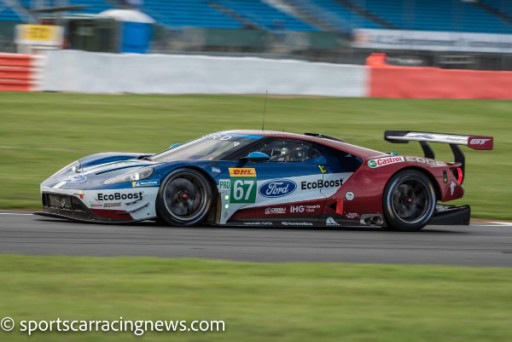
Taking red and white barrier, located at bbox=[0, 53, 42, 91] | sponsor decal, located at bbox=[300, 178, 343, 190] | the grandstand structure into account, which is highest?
the grandstand structure

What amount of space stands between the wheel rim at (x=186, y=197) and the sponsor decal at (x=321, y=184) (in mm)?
1137

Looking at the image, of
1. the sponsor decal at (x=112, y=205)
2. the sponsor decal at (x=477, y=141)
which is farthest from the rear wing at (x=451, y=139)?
the sponsor decal at (x=112, y=205)

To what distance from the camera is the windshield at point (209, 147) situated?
9.29m

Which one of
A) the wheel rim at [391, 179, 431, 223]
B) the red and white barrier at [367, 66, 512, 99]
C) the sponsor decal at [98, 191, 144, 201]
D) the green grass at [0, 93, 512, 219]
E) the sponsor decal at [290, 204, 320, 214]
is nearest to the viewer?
the sponsor decal at [98, 191, 144, 201]

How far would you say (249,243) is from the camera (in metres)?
8.16

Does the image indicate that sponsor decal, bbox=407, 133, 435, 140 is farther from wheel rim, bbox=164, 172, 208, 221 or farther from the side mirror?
wheel rim, bbox=164, 172, 208, 221

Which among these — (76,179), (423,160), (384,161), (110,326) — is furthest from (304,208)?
(110,326)

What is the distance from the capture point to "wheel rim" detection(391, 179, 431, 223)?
32.5ft

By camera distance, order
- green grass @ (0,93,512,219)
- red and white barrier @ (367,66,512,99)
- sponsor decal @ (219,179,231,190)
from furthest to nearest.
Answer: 1. red and white barrier @ (367,66,512,99)
2. green grass @ (0,93,512,219)
3. sponsor decal @ (219,179,231,190)

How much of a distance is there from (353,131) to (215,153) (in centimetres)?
899

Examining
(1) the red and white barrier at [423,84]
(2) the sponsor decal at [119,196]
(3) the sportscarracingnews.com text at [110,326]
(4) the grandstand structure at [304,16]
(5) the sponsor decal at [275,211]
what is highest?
(4) the grandstand structure at [304,16]

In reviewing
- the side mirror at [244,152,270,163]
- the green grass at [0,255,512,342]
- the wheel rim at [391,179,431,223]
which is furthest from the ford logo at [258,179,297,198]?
the green grass at [0,255,512,342]

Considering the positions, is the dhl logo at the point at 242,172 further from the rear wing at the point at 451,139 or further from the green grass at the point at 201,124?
the green grass at the point at 201,124

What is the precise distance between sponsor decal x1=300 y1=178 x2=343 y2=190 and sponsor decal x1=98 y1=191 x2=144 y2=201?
1818 mm
